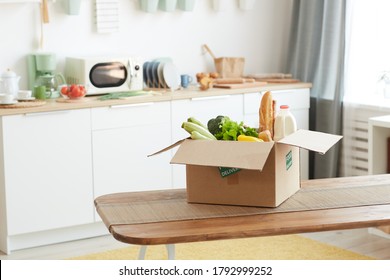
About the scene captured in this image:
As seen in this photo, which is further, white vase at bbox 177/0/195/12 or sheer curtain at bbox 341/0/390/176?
white vase at bbox 177/0/195/12

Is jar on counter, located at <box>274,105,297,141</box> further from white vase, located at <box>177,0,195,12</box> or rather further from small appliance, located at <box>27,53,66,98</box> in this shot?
white vase, located at <box>177,0,195,12</box>

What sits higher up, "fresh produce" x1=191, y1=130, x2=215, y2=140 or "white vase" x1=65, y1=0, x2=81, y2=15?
"white vase" x1=65, y1=0, x2=81, y2=15

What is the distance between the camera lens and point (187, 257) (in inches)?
177

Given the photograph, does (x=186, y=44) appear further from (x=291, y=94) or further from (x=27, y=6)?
(x=27, y=6)

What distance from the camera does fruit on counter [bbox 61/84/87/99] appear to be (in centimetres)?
477

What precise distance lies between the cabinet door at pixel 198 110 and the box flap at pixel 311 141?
2292mm

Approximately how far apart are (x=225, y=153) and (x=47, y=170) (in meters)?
2.20

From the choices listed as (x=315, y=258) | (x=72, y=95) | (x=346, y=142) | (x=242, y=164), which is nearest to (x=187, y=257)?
(x=315, y=258)

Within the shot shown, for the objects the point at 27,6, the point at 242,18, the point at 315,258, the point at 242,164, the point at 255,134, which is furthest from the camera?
the point at 242,18

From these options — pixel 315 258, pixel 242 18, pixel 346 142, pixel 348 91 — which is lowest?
pixel 315 258

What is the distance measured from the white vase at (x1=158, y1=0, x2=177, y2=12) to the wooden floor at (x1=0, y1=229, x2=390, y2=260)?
1.55 meters

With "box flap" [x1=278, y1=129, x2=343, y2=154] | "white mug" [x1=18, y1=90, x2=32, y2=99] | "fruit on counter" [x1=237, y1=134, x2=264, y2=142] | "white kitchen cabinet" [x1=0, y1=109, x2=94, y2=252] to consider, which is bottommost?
"white kitchen cabinet" [x1=0, y1=109, x2=94, y2=252]

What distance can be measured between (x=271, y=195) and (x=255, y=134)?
24 centimetres

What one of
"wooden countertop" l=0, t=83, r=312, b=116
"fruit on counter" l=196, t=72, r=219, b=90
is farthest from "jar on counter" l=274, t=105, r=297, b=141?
"fruit on counter" l=196, t=72, r=219, b=90
